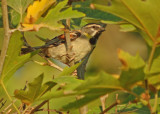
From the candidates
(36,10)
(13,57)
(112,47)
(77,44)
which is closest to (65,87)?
(13,57)

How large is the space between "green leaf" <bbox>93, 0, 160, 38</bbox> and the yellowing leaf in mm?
649

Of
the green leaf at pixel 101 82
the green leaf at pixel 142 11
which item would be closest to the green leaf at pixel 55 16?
the green leaf at pixel 142 11

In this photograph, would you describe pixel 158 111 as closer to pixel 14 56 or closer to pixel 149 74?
pixel 149 74

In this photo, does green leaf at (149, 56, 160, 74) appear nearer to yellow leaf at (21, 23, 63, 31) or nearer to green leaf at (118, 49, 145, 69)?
green leaf at (118, 49, 145, 69)

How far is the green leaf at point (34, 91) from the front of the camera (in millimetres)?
1969

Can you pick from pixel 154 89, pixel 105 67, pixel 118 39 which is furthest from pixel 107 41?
pixel 154 89

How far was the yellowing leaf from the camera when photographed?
7.09 feet

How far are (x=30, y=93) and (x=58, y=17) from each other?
523mm

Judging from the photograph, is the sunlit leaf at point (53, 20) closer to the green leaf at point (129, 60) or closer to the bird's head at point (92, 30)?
the green leaf at point (129, 60)

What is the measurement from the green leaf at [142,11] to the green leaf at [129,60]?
0.23m

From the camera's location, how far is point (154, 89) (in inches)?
64.2

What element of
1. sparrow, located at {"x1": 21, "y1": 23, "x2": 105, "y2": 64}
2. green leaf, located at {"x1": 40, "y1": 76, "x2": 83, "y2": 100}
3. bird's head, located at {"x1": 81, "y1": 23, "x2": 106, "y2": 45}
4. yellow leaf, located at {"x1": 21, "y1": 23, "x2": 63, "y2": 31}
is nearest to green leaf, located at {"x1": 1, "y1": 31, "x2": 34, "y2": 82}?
yellow leaf, located at {"x1": 21, "y1": 23, "x2": 63, "y2": 31}

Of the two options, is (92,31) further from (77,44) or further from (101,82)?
(101,82)

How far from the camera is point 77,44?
17.1 ft
